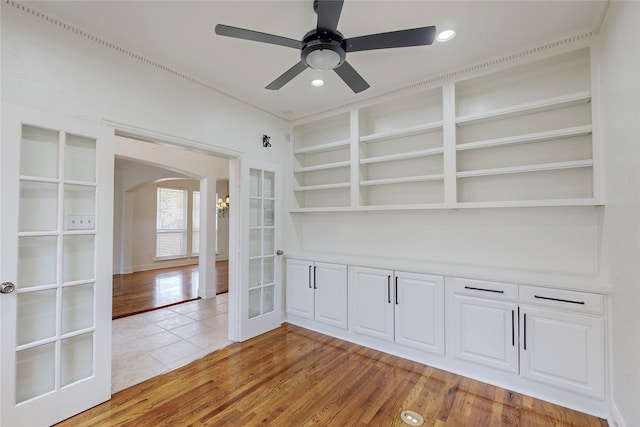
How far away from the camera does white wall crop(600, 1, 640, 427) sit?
159 cm

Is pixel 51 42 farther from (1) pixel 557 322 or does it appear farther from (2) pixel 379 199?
(1) pixel 557 322

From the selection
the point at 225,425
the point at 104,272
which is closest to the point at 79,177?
the point at 104,272

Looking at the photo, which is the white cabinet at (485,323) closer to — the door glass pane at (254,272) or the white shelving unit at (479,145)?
the white shelving unit at (479,145)

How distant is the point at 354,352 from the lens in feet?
10.1

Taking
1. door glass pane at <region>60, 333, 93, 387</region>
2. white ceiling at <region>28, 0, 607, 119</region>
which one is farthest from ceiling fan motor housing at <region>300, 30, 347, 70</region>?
door glass pane at <region>60, 333, 93, 387</region>

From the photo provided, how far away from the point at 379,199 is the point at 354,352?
1.75 m

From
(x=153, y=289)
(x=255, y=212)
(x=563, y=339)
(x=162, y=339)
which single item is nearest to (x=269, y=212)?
(x=255, y=212)

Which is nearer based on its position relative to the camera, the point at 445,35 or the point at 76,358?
the point at 76,358

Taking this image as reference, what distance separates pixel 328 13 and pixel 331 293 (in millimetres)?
2788

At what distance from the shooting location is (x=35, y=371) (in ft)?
6.44

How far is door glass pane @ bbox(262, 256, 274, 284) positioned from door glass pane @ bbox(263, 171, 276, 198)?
2.72 feet

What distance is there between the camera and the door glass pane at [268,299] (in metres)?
3.67

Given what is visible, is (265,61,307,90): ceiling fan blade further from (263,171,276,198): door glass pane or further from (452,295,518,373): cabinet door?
(452,295,518,373): cabinet door

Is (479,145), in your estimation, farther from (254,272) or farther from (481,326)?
(254,272)
